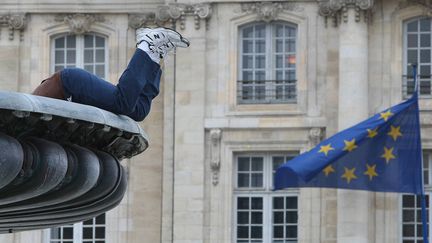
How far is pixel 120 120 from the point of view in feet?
40.5

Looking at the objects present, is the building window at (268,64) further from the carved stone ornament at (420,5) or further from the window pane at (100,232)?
the window pane at (100,232)

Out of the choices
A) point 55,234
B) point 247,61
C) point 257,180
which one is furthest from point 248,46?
point 55,234

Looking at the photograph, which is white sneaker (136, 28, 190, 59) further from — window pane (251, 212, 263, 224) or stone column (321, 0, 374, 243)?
window pane (251, 212, 263, 224)

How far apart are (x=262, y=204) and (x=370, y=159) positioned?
2.34 m

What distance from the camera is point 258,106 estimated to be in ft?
116

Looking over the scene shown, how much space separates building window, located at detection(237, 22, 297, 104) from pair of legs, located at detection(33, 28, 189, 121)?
74.5 ft

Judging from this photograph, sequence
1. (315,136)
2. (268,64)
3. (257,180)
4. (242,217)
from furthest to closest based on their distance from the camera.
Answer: (242,217), (257,180), (268,64), (315,136)

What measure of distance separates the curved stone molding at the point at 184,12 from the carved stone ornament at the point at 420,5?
136 inches

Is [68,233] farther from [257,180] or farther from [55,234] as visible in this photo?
[257,180]

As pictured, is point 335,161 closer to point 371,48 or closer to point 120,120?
point 371,48

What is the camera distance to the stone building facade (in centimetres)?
3481

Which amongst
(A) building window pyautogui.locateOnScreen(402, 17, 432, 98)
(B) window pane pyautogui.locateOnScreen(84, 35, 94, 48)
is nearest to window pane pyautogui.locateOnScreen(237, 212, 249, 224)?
(A) building window pyautogui.locateOnScreen(402, 17, 432, 98)

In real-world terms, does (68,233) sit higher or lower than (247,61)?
lower

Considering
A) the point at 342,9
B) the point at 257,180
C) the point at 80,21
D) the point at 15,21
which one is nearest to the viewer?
the point at 342,9
